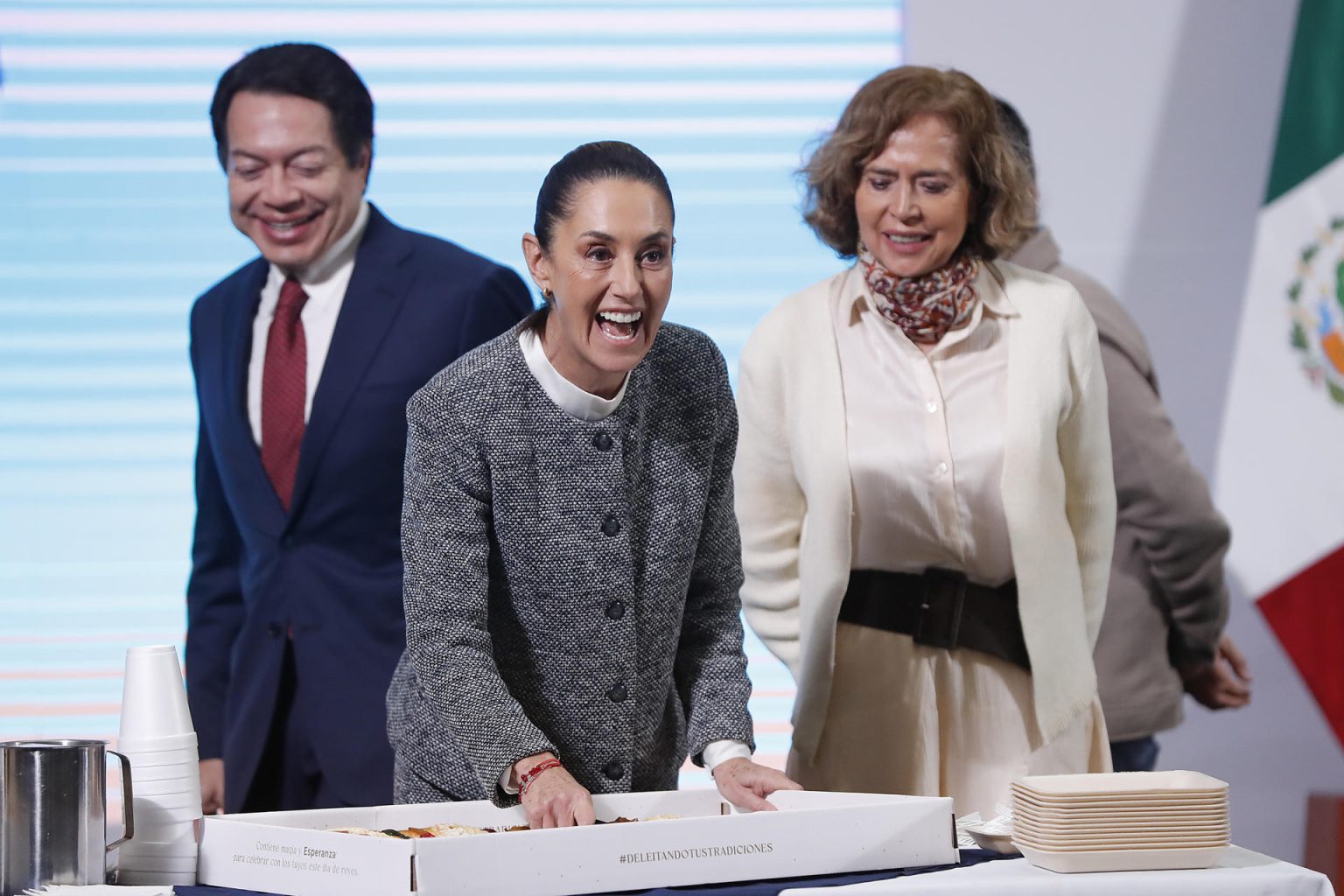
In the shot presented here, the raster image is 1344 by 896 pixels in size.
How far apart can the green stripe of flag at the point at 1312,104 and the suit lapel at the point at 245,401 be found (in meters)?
2.75

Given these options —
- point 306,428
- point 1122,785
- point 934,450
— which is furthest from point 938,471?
point 306,428

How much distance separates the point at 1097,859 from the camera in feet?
5.39

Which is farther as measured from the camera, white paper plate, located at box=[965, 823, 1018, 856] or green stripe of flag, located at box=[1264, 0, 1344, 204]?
green stripe of flag, located at box=[1264, 0, 1344, 204]

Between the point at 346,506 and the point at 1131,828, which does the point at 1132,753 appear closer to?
the point at 1131,828

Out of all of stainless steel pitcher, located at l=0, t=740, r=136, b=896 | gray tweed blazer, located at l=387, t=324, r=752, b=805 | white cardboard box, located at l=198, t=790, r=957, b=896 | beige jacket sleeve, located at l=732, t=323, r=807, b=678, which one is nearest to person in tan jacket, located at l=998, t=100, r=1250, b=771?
beige jacket sleeve, located at l=732, t=323, r=807, b=678

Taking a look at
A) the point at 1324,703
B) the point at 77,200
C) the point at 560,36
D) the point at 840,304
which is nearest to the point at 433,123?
the point at 560,36

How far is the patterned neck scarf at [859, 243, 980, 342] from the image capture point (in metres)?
2.49

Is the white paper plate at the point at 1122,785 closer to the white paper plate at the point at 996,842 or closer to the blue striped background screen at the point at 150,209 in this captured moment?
the white paper plate at the point at 996,842

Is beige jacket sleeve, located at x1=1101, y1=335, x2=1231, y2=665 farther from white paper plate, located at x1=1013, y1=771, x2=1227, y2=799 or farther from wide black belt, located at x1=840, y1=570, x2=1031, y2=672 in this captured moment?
white paper plate, located at x1=1013, y1=771, x2=1227, y2=799

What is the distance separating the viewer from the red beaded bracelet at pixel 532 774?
5.94 ft

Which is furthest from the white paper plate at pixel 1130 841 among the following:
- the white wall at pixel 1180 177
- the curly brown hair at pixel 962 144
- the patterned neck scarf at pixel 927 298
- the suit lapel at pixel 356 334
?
the white wall at pixel 1180 177

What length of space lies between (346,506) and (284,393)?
243 millimetres

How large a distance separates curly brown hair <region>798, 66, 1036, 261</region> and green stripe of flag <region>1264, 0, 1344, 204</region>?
1.91 metres

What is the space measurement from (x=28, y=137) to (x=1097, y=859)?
3532 millimetres
